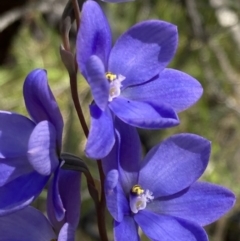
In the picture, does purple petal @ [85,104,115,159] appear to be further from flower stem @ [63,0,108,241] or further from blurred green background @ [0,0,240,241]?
blurred green background @ [0,0,240,241]

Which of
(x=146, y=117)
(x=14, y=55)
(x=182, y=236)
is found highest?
(x=146, y=117)

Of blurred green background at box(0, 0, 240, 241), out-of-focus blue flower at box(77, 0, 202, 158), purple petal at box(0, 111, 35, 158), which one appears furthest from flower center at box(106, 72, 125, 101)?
blurred green background at box(0, 0, 240, 241)

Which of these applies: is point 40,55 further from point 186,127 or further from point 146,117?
point 146,117

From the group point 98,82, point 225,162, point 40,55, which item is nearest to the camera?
point 98,82

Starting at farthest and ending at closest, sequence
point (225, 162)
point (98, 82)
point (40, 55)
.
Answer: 1. point (40, 55)
2. point (225, 162)
3. point (98, 82)

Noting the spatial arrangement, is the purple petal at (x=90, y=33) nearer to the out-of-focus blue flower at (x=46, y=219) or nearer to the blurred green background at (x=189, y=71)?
the out-of-focus blue flower at (x=46, y=219)

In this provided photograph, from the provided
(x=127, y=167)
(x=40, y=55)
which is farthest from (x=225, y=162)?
(x=127, y=167)
